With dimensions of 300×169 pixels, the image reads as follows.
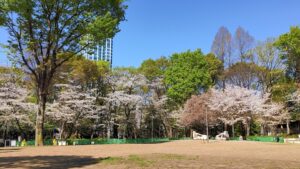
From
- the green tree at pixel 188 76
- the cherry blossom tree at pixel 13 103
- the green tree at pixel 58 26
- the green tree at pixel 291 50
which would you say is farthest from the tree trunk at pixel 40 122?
the green tree at pixel 291 50

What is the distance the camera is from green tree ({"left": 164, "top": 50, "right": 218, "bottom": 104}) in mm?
53719

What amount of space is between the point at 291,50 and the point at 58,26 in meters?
34.4

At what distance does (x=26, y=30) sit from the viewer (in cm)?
2617

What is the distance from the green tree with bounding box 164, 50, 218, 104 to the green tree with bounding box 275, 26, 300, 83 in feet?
37.2

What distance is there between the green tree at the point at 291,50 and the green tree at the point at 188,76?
11336 mm

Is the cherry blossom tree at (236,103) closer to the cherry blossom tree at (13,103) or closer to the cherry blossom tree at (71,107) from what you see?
the cherry blossom tree at (71,107)

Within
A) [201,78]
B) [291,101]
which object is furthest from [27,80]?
[291,101]

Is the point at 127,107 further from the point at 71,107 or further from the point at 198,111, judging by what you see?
the point at 198,111

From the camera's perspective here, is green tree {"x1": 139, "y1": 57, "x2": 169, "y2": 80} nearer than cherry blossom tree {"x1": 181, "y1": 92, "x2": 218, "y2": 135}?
No

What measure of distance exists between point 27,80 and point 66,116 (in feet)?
25.1

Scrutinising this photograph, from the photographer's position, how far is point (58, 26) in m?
26.1

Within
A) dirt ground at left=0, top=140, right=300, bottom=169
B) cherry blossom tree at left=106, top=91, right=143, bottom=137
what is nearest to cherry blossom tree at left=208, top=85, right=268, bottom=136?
cherry blossom tree at left=106, top=91, right=143, bottom=137

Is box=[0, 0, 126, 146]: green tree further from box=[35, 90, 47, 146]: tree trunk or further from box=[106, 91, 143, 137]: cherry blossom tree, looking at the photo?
box=[106, 91, 143, 137]: cherry blossom tree

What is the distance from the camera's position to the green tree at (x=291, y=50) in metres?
47.0
